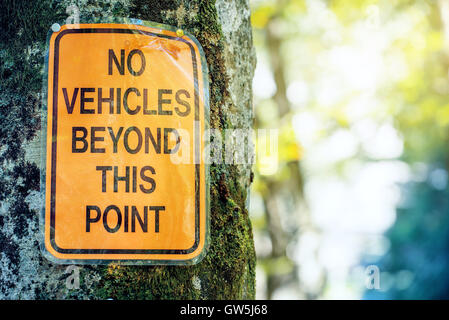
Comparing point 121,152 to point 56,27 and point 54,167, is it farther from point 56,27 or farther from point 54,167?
point 56,27

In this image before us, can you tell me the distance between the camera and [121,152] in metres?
1.06

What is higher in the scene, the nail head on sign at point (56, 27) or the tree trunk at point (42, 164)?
the nail head on sign at point (56, 27)

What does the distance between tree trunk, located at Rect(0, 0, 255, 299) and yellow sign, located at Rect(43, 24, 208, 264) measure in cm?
4

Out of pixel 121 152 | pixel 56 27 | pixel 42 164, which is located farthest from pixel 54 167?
pixel 56 27

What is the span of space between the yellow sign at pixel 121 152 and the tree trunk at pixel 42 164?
4 centimetres

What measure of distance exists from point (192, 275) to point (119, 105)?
19.9 inches

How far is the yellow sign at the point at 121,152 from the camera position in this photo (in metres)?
1.04

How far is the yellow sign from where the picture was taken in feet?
3.41

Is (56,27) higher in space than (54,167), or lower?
higher

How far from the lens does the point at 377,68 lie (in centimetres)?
516

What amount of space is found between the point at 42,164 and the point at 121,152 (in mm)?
208

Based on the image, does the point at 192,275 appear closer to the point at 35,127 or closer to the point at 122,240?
the point at 122,240

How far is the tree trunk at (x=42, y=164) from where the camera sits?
1.02m
